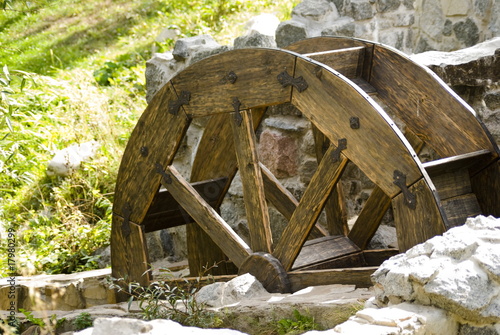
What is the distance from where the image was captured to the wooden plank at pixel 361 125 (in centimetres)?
269

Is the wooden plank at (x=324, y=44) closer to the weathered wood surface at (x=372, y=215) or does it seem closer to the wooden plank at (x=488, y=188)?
the weathered wood surface at (x=372, y=215)

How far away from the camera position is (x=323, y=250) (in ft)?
11.6

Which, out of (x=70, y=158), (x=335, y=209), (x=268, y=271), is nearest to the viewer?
(x=268, y=271)

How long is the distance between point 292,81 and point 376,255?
1.10 meters

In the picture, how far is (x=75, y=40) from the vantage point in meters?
9.90

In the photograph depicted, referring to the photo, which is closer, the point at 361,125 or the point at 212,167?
the point at 361,125

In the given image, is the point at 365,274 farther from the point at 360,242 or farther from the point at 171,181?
the point at 171,181

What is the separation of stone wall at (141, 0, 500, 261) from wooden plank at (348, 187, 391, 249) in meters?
0.22

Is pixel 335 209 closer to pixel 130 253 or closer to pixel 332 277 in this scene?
pixel 332 277

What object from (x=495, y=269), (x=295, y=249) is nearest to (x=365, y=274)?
(x=295, y=249)

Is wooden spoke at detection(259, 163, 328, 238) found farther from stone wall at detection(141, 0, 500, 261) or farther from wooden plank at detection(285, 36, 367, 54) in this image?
wooden plank at detection(285, 36, 367, 54)

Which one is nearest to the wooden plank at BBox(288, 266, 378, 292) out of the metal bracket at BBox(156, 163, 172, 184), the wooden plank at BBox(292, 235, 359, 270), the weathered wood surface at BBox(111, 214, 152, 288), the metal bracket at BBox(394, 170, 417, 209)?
the wooden plank at BBox(292, 235, 359, 270)

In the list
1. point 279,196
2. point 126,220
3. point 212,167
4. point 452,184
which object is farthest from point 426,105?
point 126,220

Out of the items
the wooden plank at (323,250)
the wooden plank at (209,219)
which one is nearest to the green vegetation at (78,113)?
the wooden plank at (209,219)
